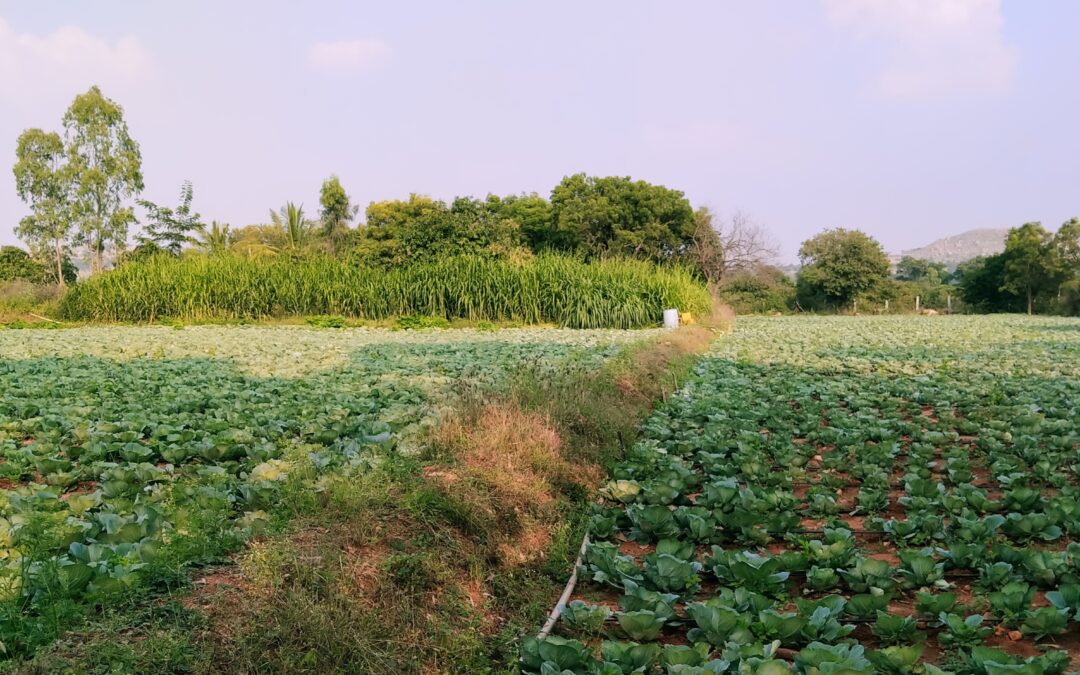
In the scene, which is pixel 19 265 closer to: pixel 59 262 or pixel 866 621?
pixel 59 262

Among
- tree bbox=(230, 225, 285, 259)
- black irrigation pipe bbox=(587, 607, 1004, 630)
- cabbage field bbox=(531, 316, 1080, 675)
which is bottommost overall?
black irrigation pipe bbox=(587, 607, 1004, 630)

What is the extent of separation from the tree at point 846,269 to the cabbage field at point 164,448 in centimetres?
Answer: 2803

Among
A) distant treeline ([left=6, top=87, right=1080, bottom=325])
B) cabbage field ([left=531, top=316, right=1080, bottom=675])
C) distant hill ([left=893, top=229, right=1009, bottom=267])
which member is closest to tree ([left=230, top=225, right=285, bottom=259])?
distant treeline ([left=6, top=87, right=1080, bottom=325])

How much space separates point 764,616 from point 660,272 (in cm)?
1689

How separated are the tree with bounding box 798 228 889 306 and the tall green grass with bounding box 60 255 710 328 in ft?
57.3

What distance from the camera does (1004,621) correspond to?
2.37m

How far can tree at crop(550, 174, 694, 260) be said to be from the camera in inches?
1281

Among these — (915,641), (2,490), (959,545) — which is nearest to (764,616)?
(915,641)

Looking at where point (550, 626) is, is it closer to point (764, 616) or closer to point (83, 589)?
point (764, 616)

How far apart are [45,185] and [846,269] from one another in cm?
3501

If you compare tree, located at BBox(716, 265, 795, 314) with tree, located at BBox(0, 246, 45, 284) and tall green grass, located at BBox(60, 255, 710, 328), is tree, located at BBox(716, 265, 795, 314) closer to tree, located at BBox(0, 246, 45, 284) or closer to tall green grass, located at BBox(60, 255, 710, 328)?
tall green grass, located at BBox(60, 255, 710, 328)

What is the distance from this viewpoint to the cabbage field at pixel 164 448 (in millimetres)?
2344

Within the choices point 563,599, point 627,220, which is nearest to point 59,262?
point 627,220

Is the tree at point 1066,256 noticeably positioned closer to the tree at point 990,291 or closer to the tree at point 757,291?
the tree at point 990,291
